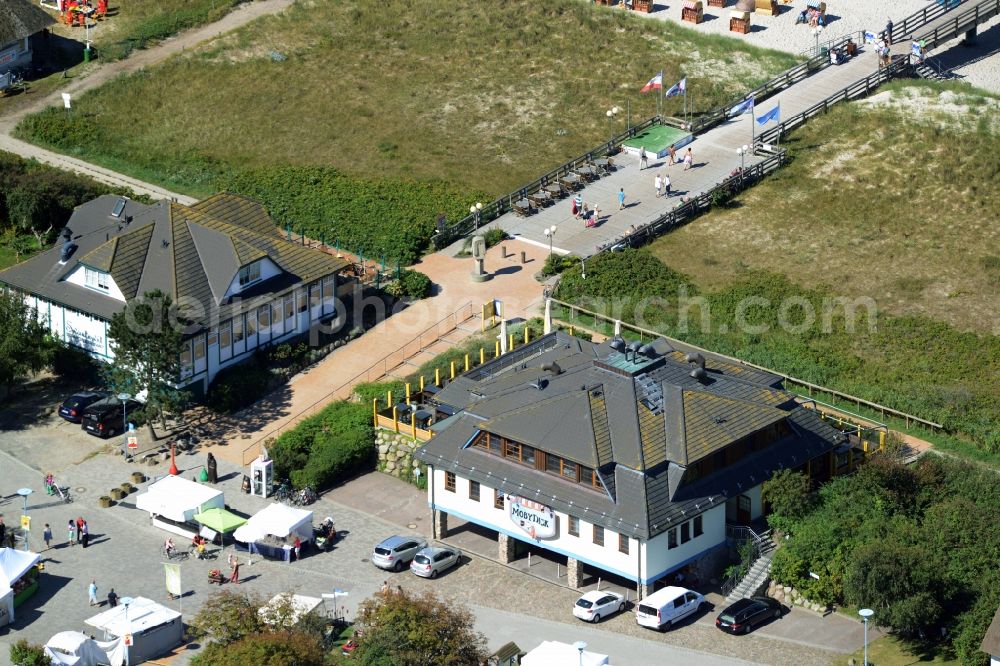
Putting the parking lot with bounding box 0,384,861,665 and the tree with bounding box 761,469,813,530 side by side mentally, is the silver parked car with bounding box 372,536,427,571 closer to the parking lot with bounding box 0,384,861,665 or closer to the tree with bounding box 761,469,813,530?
the parking lot with bounding box 0,384,861,665

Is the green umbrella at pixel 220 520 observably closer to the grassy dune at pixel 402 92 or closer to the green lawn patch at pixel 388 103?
the green lawn patch at pixel 388 103

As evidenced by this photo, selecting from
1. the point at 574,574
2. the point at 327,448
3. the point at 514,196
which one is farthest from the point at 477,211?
the point at 574,574

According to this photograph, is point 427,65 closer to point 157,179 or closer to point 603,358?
point 157,179

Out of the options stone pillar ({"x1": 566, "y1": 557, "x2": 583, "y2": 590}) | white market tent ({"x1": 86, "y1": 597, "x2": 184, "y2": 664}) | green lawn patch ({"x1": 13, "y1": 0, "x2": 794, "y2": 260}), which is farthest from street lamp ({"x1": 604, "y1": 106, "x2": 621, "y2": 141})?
white market tent ({"x1": 86, "y1": 597, "x2": 184, "y2": 664})

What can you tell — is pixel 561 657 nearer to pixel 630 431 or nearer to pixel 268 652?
pixel 268 652

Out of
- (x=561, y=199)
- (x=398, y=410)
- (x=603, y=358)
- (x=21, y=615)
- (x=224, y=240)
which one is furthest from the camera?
(x=561, y=199)

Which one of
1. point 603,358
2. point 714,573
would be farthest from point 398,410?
point 714,573

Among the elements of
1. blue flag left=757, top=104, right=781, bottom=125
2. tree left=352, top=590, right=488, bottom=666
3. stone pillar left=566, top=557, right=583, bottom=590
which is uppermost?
blue flag left=757, top=104, right=781, bottom=125
